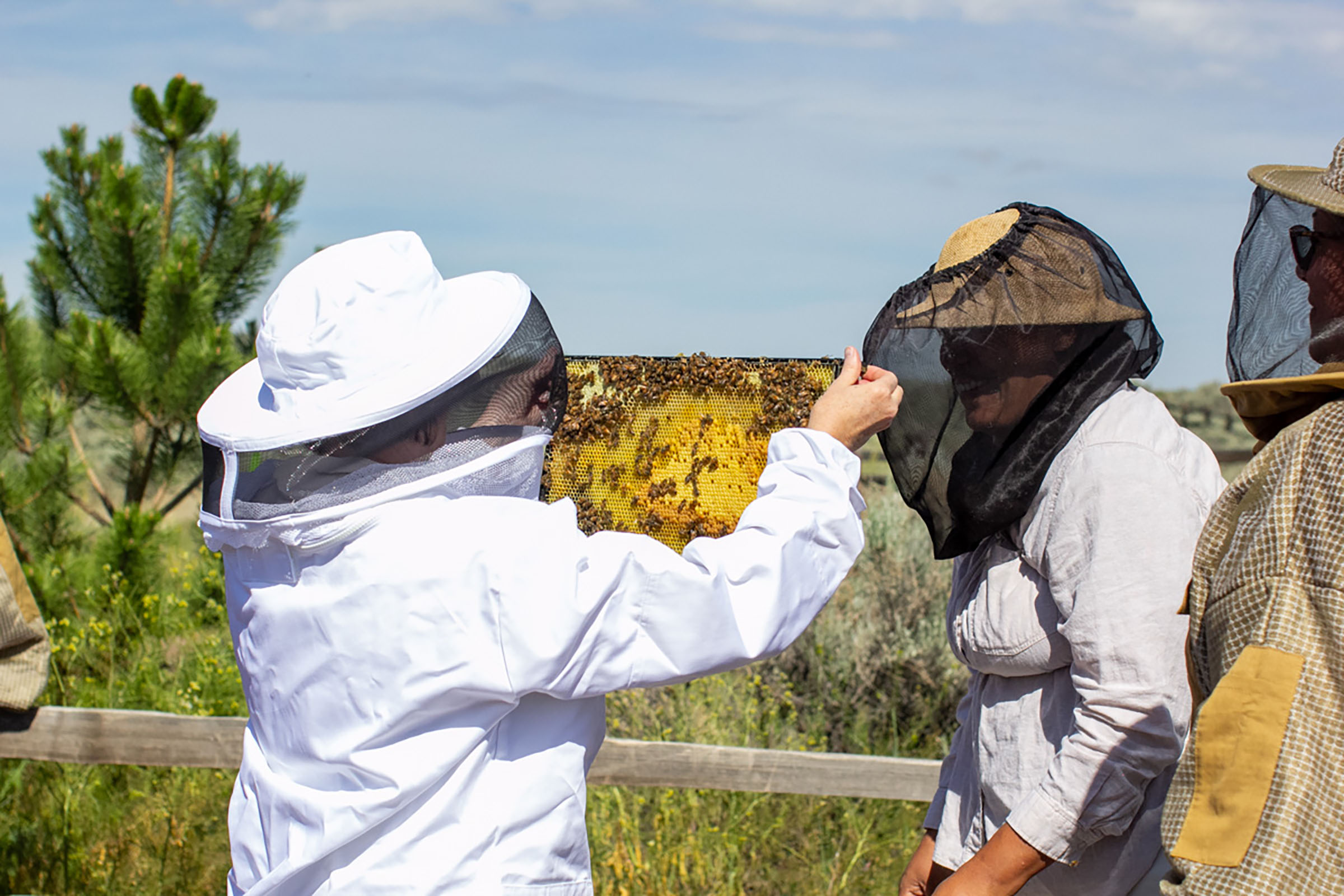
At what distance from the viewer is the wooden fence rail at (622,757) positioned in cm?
405

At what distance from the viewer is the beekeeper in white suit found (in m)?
1.68

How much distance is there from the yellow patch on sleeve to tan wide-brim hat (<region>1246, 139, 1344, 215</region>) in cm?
56

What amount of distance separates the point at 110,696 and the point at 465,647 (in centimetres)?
464

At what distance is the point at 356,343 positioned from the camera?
1.72 m

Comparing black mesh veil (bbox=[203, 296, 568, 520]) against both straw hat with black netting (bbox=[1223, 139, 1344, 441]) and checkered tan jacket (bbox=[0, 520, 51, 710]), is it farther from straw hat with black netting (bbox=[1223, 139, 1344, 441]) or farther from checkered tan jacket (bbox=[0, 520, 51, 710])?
checkered tan jacket (bbox=[0, 520, 51, 710])

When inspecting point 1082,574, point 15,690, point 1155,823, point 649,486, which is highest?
point 1082,574

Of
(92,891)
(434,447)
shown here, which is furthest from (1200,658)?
(92,891)

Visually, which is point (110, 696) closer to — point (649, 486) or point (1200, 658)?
point (649, 486)

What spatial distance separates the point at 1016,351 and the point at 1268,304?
0.44 metres

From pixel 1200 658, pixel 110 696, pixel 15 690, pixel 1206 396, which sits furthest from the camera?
pixel 1206 396

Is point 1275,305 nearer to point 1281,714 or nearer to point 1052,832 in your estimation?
point 1281,714

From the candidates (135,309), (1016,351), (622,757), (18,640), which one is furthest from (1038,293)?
(135,309)

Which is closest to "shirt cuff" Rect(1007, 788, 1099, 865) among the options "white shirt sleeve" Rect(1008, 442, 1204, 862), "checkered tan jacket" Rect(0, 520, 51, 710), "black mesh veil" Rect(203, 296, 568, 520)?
"white shirt sleeve" Rect(1008, 442, 1204, 862)

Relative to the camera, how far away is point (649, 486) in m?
2.59
